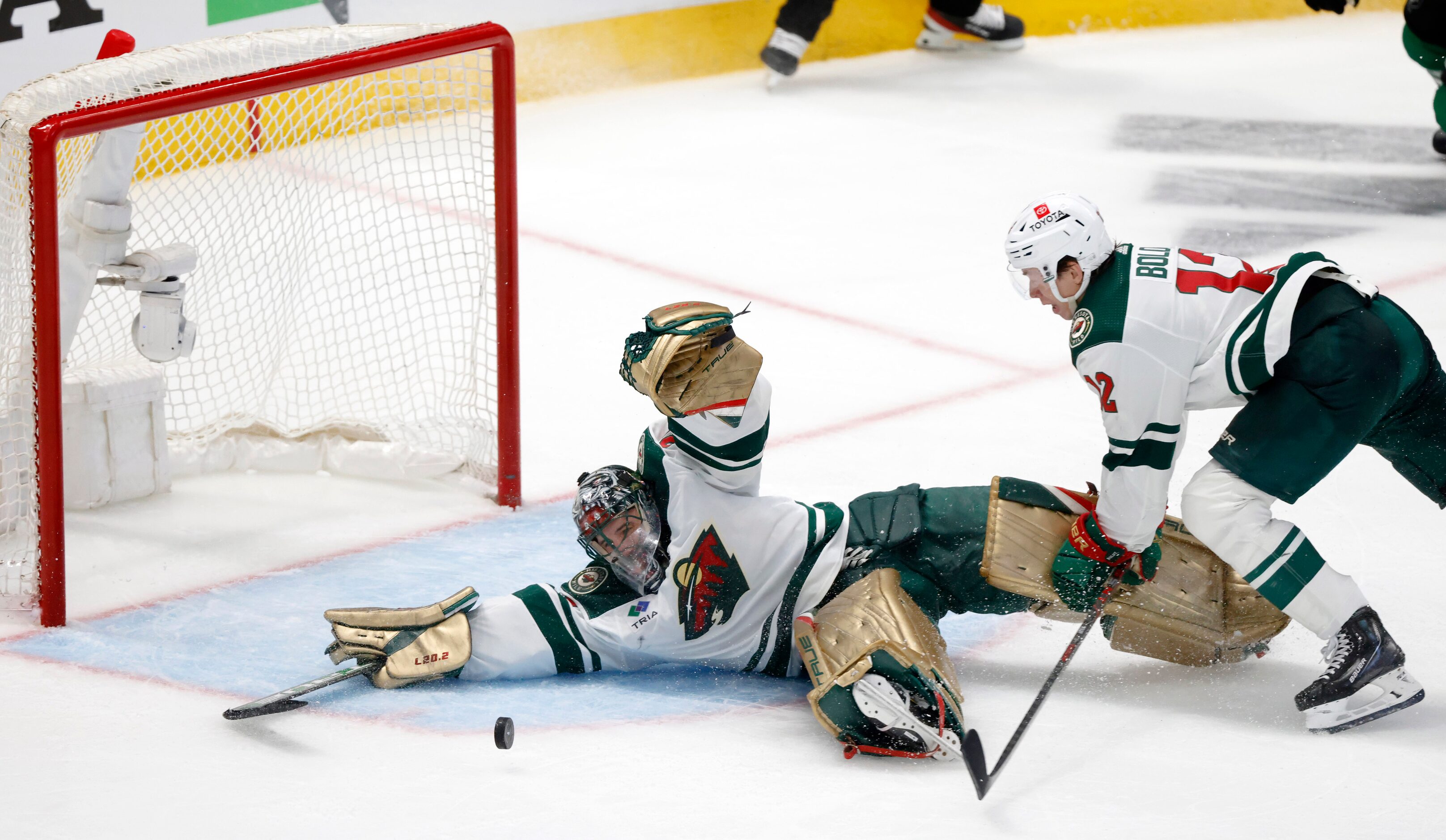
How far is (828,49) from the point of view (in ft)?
25.1

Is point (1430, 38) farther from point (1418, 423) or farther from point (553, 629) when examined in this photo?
point (553, 629)

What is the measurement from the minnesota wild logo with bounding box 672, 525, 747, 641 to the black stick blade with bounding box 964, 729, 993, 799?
44 cm

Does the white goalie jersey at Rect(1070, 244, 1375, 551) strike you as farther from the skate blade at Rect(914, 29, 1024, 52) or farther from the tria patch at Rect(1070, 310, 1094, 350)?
the skate blade at Rect(914, 29, 1024, 52)

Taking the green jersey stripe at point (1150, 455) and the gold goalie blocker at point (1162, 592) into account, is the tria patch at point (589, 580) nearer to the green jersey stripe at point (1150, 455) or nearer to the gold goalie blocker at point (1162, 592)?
the gold goalie blocker at point (1162, 592)

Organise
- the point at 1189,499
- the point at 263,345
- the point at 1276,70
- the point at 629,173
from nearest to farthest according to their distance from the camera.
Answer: the point at 1189,499, the point at 263,345, the point at 629,173, the point at 1276,70

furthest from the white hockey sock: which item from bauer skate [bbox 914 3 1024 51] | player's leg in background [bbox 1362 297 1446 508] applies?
bauer skate [bbox 914 3 1024 51]

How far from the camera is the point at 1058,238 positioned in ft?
8.63

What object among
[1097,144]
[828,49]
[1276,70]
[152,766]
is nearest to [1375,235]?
[1097,144]

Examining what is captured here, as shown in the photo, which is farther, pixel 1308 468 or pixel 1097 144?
pixel 1097 144

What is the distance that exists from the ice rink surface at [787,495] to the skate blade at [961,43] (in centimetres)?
100

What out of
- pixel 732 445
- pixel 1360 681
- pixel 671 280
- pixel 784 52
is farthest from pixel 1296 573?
pixel 784 52

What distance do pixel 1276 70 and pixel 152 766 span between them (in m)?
6.32

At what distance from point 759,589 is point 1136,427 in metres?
0.61

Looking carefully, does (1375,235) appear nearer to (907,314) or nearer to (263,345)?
(907,314)
